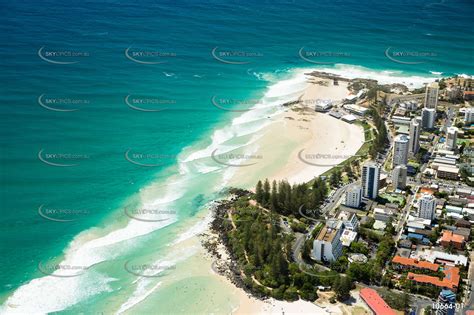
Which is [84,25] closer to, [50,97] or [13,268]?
[50,97]

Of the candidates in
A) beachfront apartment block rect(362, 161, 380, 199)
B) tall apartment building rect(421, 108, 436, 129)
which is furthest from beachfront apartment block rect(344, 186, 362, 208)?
tall apartment building rect(421, 108, 436, 129)

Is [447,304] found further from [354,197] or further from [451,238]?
[354,197]

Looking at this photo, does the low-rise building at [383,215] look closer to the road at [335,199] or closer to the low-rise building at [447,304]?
the road at [335,199]

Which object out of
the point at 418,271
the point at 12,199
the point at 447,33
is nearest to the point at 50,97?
the point at 12,199

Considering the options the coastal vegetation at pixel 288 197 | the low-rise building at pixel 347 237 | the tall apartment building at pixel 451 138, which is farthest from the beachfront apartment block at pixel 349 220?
the tall apartment building at pixel 451 138

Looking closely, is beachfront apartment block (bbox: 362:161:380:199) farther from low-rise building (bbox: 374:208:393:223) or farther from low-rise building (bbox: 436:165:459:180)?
low-rise building (bbox: 436:165:459:180)

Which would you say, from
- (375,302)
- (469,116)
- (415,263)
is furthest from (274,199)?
(469,116)
